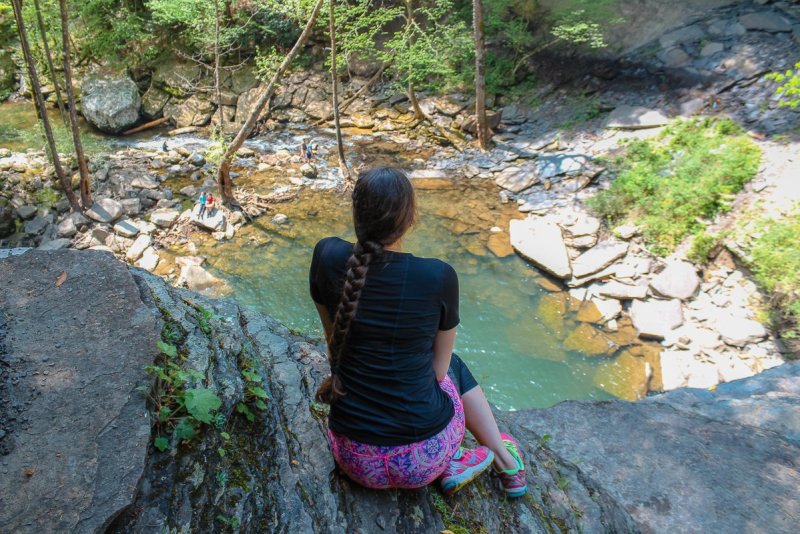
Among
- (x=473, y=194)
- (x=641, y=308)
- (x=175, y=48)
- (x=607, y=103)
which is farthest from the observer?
(x=175, y=48)

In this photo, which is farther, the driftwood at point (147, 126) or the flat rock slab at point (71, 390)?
the driftwood at point (147, 126)

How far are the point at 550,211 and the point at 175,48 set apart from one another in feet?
49.1

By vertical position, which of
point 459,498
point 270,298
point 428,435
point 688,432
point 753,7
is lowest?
point 270,298

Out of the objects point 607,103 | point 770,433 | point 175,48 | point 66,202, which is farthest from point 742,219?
point 175,48

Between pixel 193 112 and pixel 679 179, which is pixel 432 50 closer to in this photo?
pixel 679 179

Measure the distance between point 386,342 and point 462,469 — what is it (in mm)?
905

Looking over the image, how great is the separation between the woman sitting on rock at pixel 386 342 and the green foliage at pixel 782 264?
6.80 metres

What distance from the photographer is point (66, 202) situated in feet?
31.9

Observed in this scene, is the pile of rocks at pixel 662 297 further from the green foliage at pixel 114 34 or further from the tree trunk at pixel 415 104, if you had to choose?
the green foliage at pixel 114 34

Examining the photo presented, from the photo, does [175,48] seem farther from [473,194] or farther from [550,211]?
[550,211]

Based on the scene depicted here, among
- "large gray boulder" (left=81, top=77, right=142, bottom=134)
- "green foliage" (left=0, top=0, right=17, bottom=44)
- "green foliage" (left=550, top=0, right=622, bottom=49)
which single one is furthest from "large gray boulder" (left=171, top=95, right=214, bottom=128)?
"green foliage" (left=550, top=0, right=622, bottom=49)

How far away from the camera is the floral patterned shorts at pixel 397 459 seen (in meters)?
1.92

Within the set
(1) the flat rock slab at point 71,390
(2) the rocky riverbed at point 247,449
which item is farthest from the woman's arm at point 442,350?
(1) the flat rock slab at point 71,390

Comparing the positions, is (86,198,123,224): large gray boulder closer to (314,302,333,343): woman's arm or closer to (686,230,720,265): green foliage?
(314,302,333,343): woman's arm
